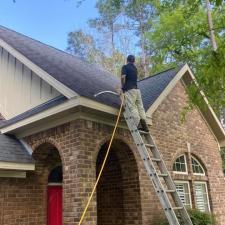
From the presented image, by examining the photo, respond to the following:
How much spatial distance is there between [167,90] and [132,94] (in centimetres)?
339

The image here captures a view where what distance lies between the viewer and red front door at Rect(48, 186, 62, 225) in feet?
28.0

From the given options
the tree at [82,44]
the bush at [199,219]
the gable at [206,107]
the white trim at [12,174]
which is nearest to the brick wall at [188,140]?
the gable at [206,107]

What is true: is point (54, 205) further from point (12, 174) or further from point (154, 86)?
point (154, 86)

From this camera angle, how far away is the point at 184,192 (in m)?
10.0

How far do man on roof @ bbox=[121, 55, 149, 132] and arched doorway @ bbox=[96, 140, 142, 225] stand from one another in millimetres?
1095

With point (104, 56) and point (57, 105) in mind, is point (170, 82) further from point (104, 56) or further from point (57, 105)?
point (104, 56)

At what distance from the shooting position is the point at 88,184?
6.78 meters

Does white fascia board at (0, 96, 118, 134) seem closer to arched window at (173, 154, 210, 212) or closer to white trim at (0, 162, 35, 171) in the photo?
white trim at (0, 162, 35, 171)

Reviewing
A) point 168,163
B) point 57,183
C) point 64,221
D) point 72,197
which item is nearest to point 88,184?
point 72,197

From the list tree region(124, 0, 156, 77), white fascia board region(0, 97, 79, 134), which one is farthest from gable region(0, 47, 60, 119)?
tree region(124, 0, 156, 77)

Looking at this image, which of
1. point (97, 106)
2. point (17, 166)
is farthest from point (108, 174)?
point (97, 106)

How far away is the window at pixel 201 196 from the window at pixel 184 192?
1.15ft

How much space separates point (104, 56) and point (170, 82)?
20.0m

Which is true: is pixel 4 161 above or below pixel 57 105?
below
